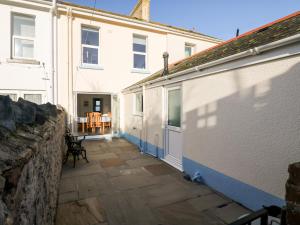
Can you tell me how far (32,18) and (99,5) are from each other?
330cm

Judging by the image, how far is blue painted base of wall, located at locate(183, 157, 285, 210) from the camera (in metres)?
3.13

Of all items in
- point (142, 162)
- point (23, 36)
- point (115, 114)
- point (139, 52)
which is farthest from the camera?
point (139, 52)

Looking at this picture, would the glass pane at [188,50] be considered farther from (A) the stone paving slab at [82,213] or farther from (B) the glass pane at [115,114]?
(A) the stone paving slab at [82,213]

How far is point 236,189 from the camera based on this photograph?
3646 millimetres

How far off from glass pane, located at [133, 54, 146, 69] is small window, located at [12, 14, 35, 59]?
5150 millimetres

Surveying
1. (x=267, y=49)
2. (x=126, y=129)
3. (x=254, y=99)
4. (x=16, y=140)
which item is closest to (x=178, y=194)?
(x=254, y=99)

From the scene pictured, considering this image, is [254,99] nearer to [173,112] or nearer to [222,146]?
[222,146]

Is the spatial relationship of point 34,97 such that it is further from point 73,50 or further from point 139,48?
point 139,48

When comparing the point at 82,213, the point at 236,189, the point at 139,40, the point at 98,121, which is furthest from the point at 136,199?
the point at 139,40

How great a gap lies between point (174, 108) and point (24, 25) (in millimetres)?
8058

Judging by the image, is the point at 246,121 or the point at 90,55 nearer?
the point at 246,121

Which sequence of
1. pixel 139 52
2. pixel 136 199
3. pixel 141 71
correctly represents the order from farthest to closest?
pixel 139 52, pixel 141 71, pixel 136 199

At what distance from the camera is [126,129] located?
10.6 metres

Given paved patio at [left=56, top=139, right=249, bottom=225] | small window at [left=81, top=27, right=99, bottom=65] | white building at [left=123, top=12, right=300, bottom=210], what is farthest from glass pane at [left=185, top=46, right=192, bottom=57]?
paved patio at [left=56, top=139, right=249, bottom=225]
